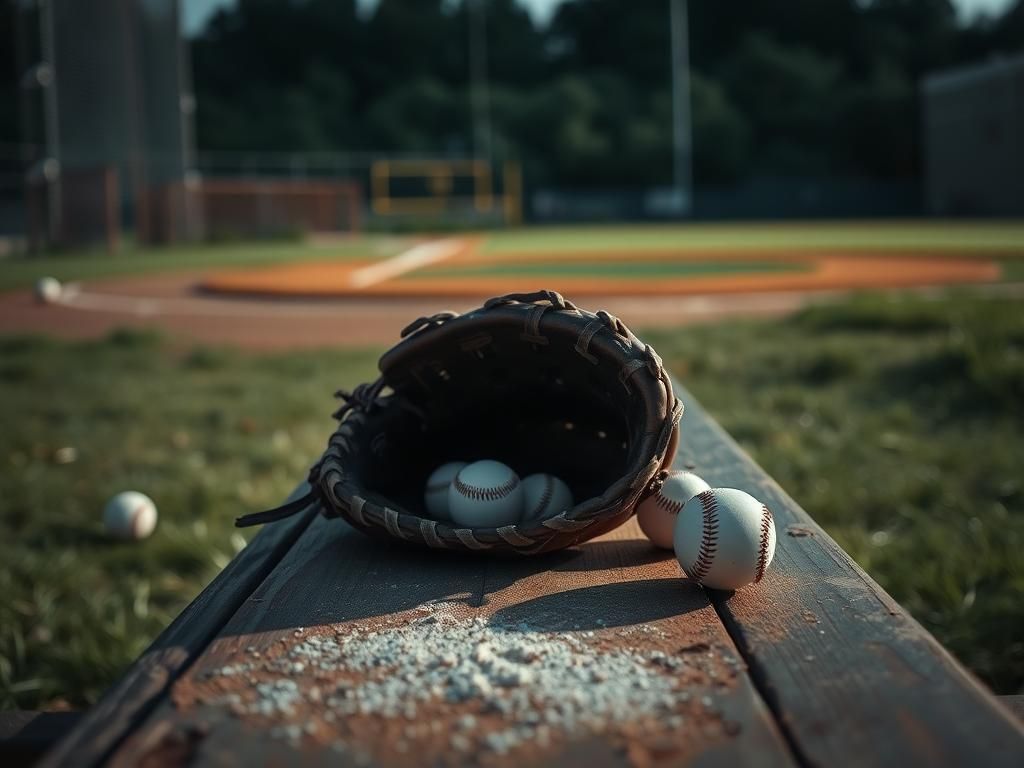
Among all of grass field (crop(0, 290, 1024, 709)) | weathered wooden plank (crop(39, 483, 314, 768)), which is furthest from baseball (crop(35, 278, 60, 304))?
weathered wooden plank (crop(39, 483, 314, 768))

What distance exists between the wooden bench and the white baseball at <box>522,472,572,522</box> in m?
0.13

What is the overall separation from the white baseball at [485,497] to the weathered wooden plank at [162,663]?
1.02 feet

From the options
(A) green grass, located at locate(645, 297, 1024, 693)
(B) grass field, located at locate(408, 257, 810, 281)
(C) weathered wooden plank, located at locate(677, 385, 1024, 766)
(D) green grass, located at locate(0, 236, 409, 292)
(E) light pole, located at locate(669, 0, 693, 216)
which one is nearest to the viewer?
(C) weathered wooden plank, located at locate(677, 385, 1024, 766)

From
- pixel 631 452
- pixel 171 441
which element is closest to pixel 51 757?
pixel 631 452

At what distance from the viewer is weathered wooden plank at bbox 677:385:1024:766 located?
104 cm

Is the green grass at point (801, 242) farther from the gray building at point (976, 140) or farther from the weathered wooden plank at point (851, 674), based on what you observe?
the weathered wooden plank at point (851, 674)

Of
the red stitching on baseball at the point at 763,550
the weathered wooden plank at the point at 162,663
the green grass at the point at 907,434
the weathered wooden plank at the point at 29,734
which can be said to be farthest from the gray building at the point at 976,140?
the weathered wooden plank at the point at 29,734

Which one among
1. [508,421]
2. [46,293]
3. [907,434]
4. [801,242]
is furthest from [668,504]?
[801,242]

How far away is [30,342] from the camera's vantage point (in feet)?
23.2

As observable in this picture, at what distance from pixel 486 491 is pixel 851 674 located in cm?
79

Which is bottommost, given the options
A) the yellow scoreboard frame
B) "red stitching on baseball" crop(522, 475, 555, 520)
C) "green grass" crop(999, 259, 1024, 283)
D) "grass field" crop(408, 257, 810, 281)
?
"red stitching on baseball" crop(522, 475, 555, 520)

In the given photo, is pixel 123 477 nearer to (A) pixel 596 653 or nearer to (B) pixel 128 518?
(B) pixel 128 518

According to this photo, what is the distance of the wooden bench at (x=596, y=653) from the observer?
3.47ft

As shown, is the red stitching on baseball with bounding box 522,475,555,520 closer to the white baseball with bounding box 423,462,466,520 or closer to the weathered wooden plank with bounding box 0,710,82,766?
the white baseball with bounding box 423,462,466,520
